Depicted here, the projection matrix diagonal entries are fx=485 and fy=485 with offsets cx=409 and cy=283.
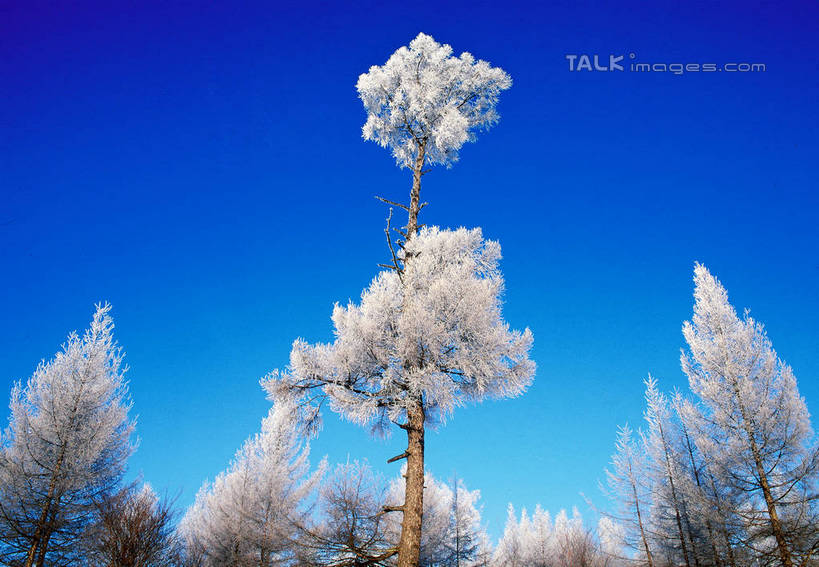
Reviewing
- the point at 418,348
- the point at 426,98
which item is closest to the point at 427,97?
the point at 426,98

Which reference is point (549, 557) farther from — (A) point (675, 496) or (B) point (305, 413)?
(B) point (305, 413)

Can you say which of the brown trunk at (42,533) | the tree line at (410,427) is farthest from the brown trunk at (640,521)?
the brown trunk at (42,533)

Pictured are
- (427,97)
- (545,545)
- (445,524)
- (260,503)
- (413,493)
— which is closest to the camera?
(413,493)

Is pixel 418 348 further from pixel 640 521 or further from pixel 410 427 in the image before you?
pixel 640 521

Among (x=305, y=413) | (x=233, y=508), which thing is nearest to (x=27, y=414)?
(x=233, y=508)

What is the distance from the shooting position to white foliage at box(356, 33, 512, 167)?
11641 millimetres

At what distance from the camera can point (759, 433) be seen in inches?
516

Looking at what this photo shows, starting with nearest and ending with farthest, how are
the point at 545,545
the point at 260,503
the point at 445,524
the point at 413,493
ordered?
the point at 413,493 < the point at 260,503 < the point at 445,524 < the point at 545,545

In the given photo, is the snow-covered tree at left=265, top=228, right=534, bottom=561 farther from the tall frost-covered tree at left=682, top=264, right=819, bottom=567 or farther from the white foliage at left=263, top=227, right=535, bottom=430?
the tall frost-covered tree at left=682, top=264, right=819, bottom=567

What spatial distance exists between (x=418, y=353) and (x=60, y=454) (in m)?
11.2

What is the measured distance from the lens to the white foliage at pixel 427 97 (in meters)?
11.6

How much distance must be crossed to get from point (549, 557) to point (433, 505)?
13.9m

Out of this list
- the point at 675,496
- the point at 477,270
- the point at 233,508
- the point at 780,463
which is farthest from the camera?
the point at 675,496

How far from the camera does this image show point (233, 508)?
17.4 m
